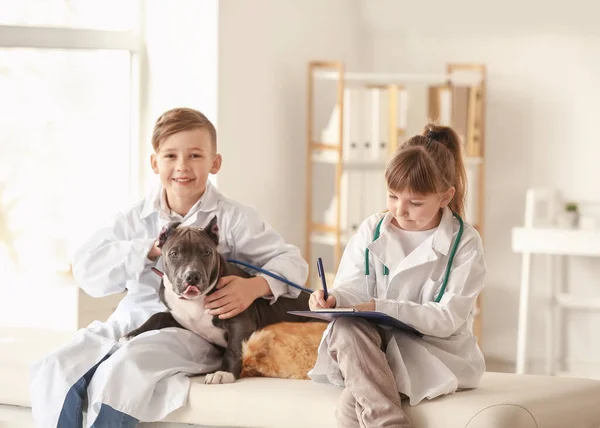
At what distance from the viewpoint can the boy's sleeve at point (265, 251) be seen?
2533 millimetres

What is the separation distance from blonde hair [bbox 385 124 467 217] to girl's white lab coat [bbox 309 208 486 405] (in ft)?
0.27

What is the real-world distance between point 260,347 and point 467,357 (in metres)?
0.49

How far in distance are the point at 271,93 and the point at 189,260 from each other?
2215mm

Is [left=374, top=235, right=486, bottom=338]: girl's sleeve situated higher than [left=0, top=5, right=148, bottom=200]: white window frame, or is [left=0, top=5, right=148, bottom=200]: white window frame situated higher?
[left=0, top=5, right=148, bottom=200]: white window frame

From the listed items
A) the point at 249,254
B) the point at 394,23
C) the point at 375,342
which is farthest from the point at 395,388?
the point at 394,23

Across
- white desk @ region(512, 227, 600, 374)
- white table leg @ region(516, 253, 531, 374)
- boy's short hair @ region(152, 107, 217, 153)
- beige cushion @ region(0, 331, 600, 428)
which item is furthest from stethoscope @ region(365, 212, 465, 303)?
white table leg @ region(516, 253, 531, 374)

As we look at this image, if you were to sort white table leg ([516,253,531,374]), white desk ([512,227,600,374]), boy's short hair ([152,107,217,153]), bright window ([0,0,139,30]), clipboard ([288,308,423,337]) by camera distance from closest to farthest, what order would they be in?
clipboard ([288,308,423,337]) → boy's short hair ([152,107,217,153]) → bright window ([0,0,139,30]) → white desk ([512,227,600,374]) → white table leg ([516,253,531,374])

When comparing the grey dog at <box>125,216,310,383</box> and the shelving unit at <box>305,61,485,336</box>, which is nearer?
the grey dog at <box>125,216,310,383</box>

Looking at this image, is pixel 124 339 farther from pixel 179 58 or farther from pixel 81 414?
pixel 179 58

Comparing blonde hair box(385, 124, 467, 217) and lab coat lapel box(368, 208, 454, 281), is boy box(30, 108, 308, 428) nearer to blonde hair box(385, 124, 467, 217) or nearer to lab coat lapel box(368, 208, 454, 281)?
lab coat lapel box(368, 208, 454, 281)

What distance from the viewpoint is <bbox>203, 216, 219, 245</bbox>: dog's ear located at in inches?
95.3

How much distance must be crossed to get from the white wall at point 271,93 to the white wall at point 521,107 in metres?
0.48

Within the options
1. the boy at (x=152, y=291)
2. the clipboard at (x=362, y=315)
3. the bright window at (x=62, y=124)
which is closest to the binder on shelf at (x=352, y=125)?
the bright window at (x=62, y=124)

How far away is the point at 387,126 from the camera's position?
14.9ft
